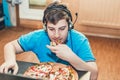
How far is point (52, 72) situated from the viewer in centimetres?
85

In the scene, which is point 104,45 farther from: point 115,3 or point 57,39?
point 57,39

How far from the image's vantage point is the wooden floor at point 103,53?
85.7 inches

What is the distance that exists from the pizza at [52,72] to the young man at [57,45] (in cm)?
5

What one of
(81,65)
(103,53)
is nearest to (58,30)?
(81,65)

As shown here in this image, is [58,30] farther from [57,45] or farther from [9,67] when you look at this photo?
[9,67]

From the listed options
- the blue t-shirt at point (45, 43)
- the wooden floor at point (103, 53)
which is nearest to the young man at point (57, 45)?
the blue t-shirt at point (45, 43)

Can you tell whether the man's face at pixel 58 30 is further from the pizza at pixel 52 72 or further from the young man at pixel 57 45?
the pizza at pixel 52 72

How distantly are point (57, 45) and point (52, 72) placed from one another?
0.12 meters

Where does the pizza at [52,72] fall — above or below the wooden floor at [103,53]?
above

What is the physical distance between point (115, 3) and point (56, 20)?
2.09 metres

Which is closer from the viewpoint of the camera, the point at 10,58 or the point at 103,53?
the point at 10,58

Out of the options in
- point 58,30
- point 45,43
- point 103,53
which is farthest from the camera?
point 103,53

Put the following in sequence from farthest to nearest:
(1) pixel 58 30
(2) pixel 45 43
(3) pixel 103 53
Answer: (3) pixel 103 53 < (2) pixel 45 43 < (1) pixel 58 30

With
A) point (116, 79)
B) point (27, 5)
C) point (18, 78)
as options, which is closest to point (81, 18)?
point (27, 5)
